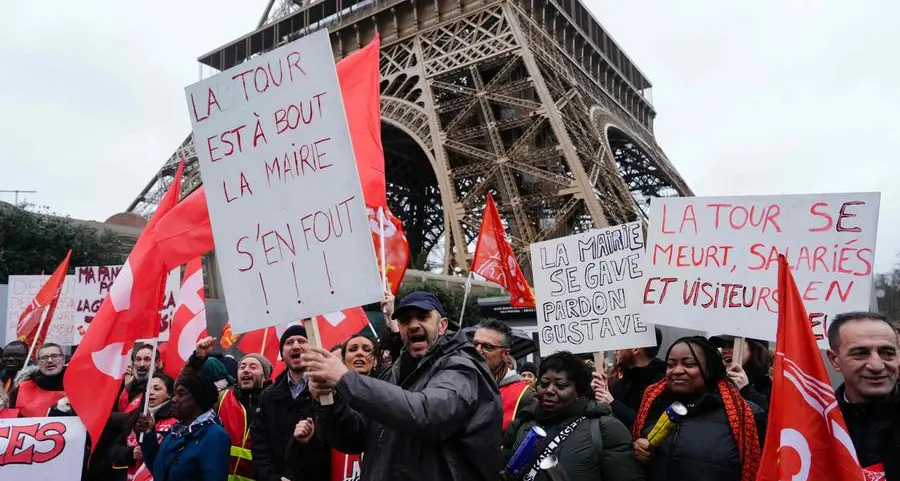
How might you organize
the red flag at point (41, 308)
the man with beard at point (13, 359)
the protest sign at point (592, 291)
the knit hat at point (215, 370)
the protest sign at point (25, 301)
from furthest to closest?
the protest sign at point (25, 301)
the red flag at point (41, 308)
the man with beard at point (13, 359)
the knit hat at point (215, 370)
the protest sign at point (592, 291)

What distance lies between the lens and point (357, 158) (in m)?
4.04

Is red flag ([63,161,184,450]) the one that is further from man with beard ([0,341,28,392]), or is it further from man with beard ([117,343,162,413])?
man with beard ([0,341,28,392])

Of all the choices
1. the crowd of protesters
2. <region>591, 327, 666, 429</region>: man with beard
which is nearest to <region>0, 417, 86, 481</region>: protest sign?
the crowd of protesters

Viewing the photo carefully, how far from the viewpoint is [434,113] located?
21984 mm

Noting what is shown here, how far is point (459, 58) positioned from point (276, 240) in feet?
70.8

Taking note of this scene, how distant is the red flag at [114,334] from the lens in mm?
3445

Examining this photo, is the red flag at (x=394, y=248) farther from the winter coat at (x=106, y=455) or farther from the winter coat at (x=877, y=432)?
the winter coat at (x=877, y=432)

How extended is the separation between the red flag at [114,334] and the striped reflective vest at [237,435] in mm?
628

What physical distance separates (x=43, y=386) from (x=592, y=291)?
12.7ft

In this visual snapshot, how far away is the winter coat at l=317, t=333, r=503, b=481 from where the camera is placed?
1.96 meters

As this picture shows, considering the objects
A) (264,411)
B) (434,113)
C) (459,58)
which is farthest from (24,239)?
(264,411)

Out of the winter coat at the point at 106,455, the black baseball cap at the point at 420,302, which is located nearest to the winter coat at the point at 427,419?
the black baseball cap at the point at 420,302

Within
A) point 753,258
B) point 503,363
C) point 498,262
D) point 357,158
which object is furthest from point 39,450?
point 498,262

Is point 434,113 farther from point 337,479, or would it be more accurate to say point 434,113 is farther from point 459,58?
point 337,479
